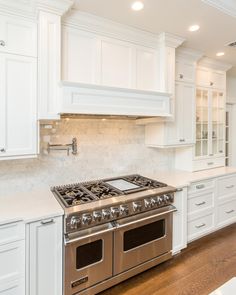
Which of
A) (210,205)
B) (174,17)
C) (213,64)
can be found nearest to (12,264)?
(210,205)

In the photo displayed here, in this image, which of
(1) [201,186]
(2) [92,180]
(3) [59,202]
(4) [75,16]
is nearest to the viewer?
(3) [59,202]

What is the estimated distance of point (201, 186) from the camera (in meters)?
2.96

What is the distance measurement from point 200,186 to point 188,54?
1862 millimetres

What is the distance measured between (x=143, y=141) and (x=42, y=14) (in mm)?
1968

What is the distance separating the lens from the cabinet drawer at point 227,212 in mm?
3270

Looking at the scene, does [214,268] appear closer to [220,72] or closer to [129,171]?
[129,171]

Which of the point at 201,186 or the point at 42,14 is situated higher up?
the point at 42,14

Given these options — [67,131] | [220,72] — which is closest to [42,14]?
[67,131]

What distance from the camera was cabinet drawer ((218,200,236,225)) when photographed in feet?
10.7

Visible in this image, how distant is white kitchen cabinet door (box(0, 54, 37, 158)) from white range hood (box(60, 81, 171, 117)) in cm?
30

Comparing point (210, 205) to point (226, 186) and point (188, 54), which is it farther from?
point (188, 54)

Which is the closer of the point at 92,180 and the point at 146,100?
the point at 146,100

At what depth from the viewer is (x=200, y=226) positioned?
299 centimetres

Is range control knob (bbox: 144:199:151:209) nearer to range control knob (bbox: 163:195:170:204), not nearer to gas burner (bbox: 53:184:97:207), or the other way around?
range control knob (bbox: 163:195:170:204)
